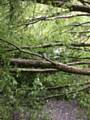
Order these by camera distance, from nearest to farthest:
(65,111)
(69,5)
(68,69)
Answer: (69,5)
(68,69)
(65,111)

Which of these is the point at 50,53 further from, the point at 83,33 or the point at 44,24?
the point at 83,33

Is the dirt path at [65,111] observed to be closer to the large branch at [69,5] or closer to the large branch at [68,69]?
the large branch at [68,69]

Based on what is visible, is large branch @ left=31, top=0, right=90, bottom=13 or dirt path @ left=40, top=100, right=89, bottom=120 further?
dirt path @ left=40, top=100, right=89, bottom=120

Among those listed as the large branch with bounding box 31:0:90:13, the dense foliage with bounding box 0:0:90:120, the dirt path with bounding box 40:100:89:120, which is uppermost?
the large branch with bounding box 31:0:90:13

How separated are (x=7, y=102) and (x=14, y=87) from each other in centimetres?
28

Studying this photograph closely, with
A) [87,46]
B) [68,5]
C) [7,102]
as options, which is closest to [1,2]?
[68,5]

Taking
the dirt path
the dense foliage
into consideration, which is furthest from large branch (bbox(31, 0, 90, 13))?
the dirt path

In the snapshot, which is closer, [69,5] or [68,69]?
[69,5]

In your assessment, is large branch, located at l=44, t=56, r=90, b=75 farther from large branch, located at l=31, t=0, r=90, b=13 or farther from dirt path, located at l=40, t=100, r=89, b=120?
dirt path, located at l=40, t=100, r=89, b=120

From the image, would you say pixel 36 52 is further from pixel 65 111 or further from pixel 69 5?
pixel 65 111

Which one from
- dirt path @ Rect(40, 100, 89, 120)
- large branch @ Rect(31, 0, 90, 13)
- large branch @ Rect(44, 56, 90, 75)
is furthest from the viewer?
dirt path @ Rect(40, 100, 89, 120)

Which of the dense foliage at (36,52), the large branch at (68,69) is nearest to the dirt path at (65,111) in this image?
the dense foliage at (36,52)

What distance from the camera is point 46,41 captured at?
5.18 meters

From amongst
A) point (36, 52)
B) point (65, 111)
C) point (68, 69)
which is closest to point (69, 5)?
point (68, 69)
